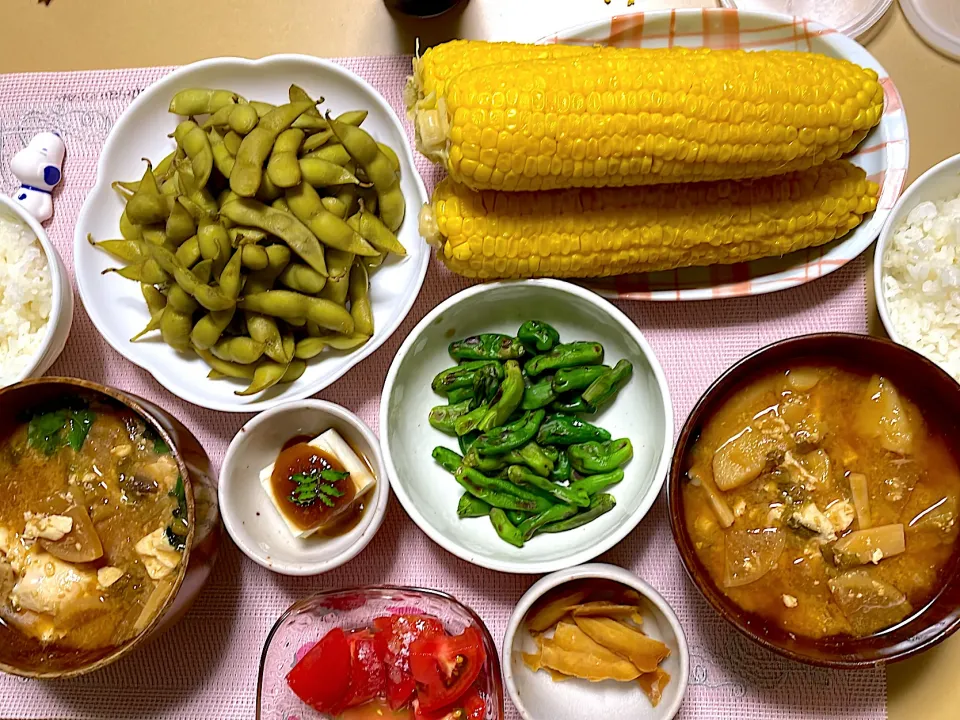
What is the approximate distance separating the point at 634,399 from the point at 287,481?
772mm

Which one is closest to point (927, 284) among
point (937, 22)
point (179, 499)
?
point (937, 22)

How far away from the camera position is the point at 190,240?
1440 millimetres

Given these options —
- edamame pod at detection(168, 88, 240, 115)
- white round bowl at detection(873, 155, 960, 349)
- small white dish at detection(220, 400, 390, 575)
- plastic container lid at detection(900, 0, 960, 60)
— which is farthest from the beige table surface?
small white dish at detection(220, 400, 390, 575)

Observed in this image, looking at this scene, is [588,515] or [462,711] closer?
[462,711]

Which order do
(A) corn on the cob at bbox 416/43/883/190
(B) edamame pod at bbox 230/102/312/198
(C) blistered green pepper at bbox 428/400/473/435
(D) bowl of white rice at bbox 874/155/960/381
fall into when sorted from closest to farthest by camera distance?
(A) corn on the cob at bbox 416/43/883/190 → (B) edamame pod at bbox 230/102/312/198 → (D) bowl of white rice at bbox 874/155/960/381 → (C) blistered green pepper at bbox 428/400/473/435

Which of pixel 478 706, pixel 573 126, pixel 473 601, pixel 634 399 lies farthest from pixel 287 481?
pixel 573 126

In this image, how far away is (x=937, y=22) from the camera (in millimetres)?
1669

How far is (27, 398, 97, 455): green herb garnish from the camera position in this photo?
150cm

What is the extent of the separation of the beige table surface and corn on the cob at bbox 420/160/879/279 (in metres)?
0.38

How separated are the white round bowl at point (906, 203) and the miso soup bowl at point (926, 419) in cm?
12

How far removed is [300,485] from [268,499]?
0.13m

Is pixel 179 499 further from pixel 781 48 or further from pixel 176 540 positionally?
pixel 781 48

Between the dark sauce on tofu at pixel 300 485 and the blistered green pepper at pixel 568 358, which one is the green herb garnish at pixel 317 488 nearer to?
the dark sauce on tofu at pixel 300 485

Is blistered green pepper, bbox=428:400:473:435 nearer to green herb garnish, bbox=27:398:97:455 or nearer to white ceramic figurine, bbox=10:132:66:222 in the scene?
green herb garnish, bbox=27:398:97:455
